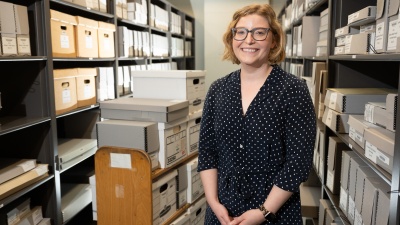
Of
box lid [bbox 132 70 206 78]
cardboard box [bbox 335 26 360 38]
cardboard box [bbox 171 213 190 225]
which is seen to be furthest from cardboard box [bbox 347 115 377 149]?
cardboard box [bbox 171 213 190 225]

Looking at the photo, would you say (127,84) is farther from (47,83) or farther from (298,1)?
(298,1)

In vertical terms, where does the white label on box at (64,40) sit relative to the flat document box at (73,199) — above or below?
above

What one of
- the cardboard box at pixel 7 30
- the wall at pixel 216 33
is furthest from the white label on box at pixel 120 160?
the wall at pixel 216 33

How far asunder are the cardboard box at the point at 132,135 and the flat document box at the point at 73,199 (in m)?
0.74

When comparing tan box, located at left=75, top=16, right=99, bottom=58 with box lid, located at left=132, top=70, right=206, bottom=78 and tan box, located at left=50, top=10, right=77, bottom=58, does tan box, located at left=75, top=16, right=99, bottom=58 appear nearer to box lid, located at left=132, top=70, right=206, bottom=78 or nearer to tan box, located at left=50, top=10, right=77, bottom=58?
tan box, located at left=50, top=10, right=77, bottom=58

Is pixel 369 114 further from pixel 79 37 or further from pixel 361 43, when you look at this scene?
pixel 79 37

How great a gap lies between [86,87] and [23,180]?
0.92 m

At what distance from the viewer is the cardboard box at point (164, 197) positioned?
189 cm

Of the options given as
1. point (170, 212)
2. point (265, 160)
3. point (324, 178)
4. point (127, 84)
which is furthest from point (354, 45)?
point (127, 84)

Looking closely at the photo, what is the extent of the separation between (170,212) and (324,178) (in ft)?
2.86

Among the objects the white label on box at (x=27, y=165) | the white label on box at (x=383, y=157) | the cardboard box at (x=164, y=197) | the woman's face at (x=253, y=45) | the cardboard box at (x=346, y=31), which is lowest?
the cardboard box at (x=164, y=197)

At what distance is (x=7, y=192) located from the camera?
184cm

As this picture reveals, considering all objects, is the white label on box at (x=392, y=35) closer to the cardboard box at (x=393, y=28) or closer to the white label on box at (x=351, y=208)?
the cardboard box at (x=393, y=28)

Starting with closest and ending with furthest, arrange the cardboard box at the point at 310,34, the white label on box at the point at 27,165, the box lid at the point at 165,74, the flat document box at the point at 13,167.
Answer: the flat document box at the point at 13,167 < the white label on box at the point at 27,165 < the box lid at the point at 165,74 < the cardboard box at the point at 310,34
